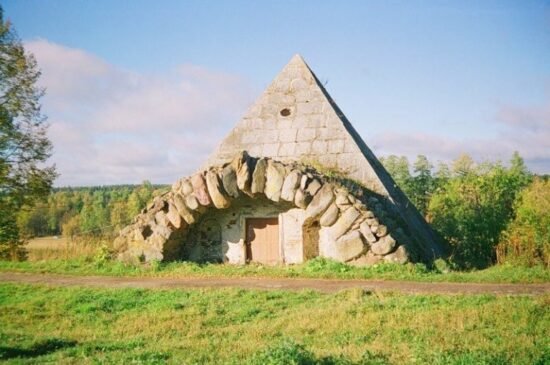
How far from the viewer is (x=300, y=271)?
12078mm

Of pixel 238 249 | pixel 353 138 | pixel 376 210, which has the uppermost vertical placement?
pixel 353 138

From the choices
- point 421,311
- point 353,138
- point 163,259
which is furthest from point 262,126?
point 421,311

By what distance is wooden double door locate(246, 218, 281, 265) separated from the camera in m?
14.0

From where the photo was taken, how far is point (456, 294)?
29.1 ft

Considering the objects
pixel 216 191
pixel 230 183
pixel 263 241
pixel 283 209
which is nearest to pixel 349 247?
pixel 283 209

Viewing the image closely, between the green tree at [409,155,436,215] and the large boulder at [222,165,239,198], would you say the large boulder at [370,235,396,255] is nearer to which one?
the large boulder at [222,165,239,198]

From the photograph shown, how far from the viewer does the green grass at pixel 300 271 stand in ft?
35.2

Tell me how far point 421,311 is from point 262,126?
9398mm

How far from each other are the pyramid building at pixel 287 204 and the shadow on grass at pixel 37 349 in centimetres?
648

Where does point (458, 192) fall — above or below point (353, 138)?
below

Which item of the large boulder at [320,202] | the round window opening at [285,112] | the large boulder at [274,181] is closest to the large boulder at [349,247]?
the large boulder at [320,202]

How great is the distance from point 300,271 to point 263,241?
2346 mm

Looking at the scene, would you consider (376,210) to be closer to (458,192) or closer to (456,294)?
(456,294)

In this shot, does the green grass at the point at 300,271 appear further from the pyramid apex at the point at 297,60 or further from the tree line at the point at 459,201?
the pyramid apex at the point at 297,60
